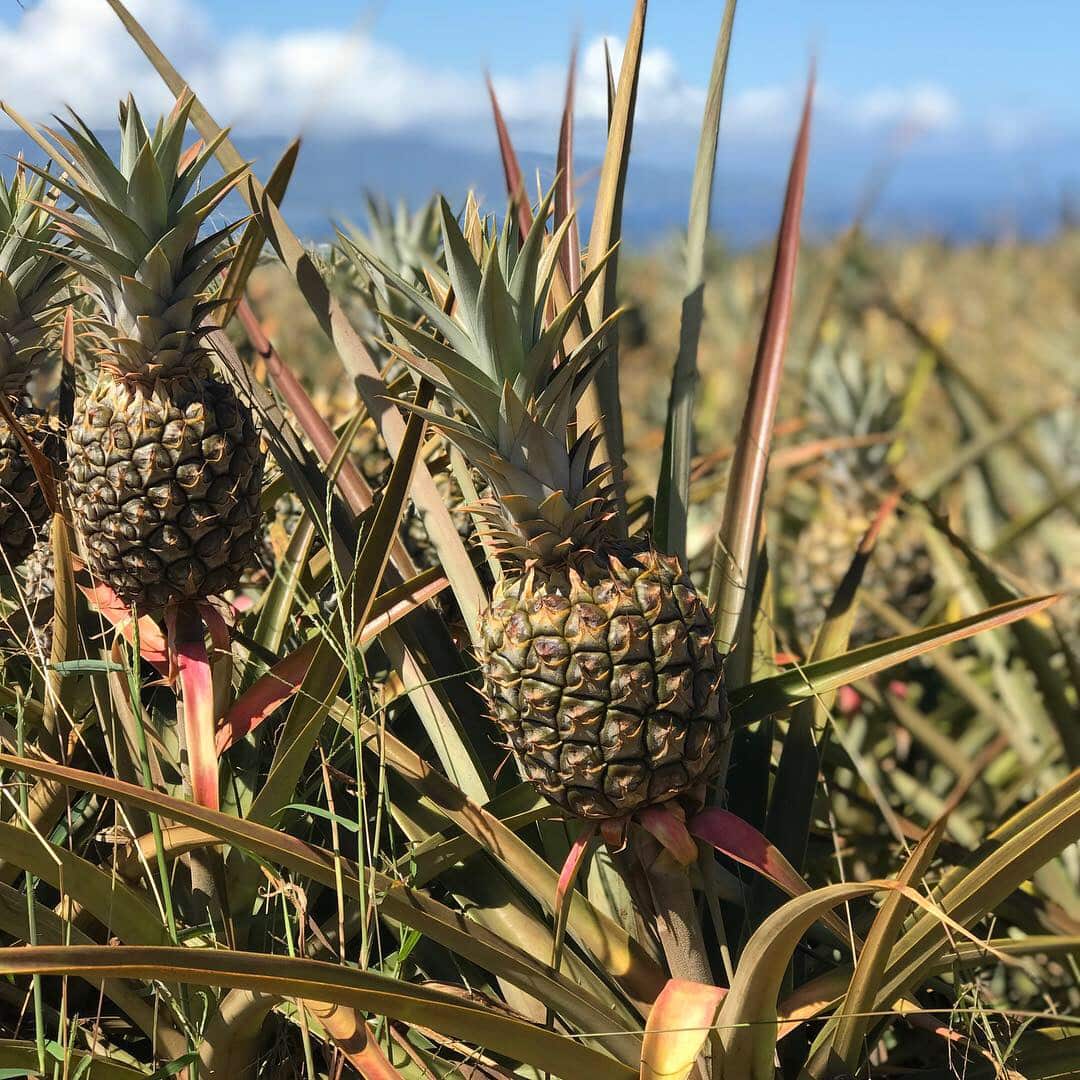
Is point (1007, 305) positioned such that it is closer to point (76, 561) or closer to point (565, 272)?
point (565, 272)

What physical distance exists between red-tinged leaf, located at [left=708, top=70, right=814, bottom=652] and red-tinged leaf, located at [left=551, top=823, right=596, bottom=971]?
35 centimetres

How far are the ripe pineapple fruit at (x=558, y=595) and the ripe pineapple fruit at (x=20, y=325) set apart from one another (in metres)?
0.61

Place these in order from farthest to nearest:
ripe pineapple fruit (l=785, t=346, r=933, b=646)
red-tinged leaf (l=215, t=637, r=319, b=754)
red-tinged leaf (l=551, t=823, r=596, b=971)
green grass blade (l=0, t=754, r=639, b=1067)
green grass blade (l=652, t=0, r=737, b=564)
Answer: ripe pineapple fruit (l=785, t=346, r=933, b=646) → green grass blade (l=652, t=0, r=737, b=564) → red-tinged leaf (l=215, t=637, r=319, b=754) → red-tinged leaf (l=551, t=823, r=596, b=971) → green grass blade (l=0, t=754, r=639, b=1067)

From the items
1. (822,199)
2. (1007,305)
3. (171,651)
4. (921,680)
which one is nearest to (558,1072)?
(171,651)

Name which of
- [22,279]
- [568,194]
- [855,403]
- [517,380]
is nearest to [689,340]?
[568,194]

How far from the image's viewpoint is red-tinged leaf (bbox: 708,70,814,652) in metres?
1.30

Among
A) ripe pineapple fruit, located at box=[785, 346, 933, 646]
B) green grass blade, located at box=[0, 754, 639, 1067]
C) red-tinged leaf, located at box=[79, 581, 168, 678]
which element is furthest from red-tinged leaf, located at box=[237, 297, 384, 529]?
ripe pineapple fruit, located at box=[785, 346, 933, 646]

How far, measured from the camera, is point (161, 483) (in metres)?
1.08

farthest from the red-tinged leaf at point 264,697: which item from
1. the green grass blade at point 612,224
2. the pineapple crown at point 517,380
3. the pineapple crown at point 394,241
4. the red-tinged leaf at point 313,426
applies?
the pineapple crown at point 394,241

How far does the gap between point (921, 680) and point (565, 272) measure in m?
1.89

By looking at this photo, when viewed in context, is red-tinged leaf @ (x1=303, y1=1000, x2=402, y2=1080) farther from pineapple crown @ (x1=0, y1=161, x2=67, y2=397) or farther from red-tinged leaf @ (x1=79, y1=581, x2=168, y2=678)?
pineapple crown @ (x1=0, y1=161, x2=67, y2=397)

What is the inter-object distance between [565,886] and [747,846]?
0.62 feet

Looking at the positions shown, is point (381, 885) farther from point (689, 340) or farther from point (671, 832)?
point (689, 340)

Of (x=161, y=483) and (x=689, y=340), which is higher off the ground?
(x=689, y=340)
